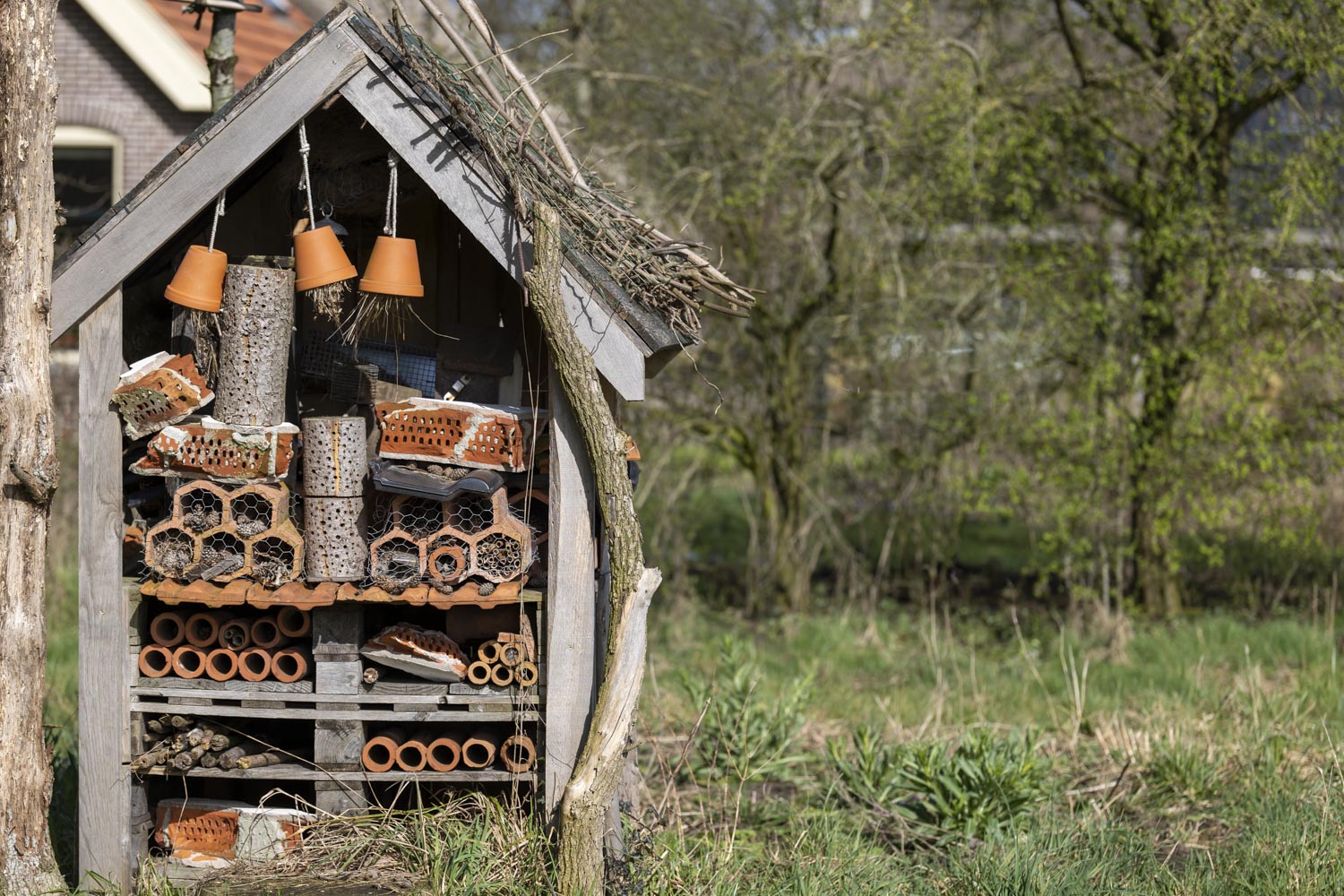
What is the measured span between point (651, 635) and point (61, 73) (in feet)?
20.7

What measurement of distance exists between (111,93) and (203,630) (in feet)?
22.1

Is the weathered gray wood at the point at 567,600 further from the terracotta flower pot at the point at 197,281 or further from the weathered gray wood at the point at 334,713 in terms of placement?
the terracotta flower pot at the point at 197,281

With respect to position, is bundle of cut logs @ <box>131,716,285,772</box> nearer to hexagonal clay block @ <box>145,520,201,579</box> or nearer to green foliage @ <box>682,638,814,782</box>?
hexagonal clay block @ <box>145,520,201,579</box>

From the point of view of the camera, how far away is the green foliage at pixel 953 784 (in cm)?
480

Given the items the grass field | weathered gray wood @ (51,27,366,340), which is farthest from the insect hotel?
the grass field

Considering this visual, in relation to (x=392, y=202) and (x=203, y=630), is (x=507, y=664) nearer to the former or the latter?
(x=203, y=630)

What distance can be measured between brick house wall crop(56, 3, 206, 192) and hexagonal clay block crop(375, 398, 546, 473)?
6.39 meters

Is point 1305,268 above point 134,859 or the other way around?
above

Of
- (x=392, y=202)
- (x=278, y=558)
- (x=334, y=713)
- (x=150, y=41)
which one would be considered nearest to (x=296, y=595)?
(x=278, y=558)

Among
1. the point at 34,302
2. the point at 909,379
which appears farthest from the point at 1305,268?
the point at 34,302

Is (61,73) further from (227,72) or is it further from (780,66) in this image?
(780,66)

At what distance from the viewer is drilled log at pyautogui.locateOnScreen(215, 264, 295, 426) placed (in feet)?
13.8

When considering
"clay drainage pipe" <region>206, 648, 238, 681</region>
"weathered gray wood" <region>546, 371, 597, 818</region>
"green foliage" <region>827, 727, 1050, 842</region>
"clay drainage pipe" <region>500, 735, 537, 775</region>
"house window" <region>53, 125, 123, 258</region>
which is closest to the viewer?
"weathered gray wood" <region>546, 371, 597, 818</region>

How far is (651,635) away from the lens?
916 centimetres
